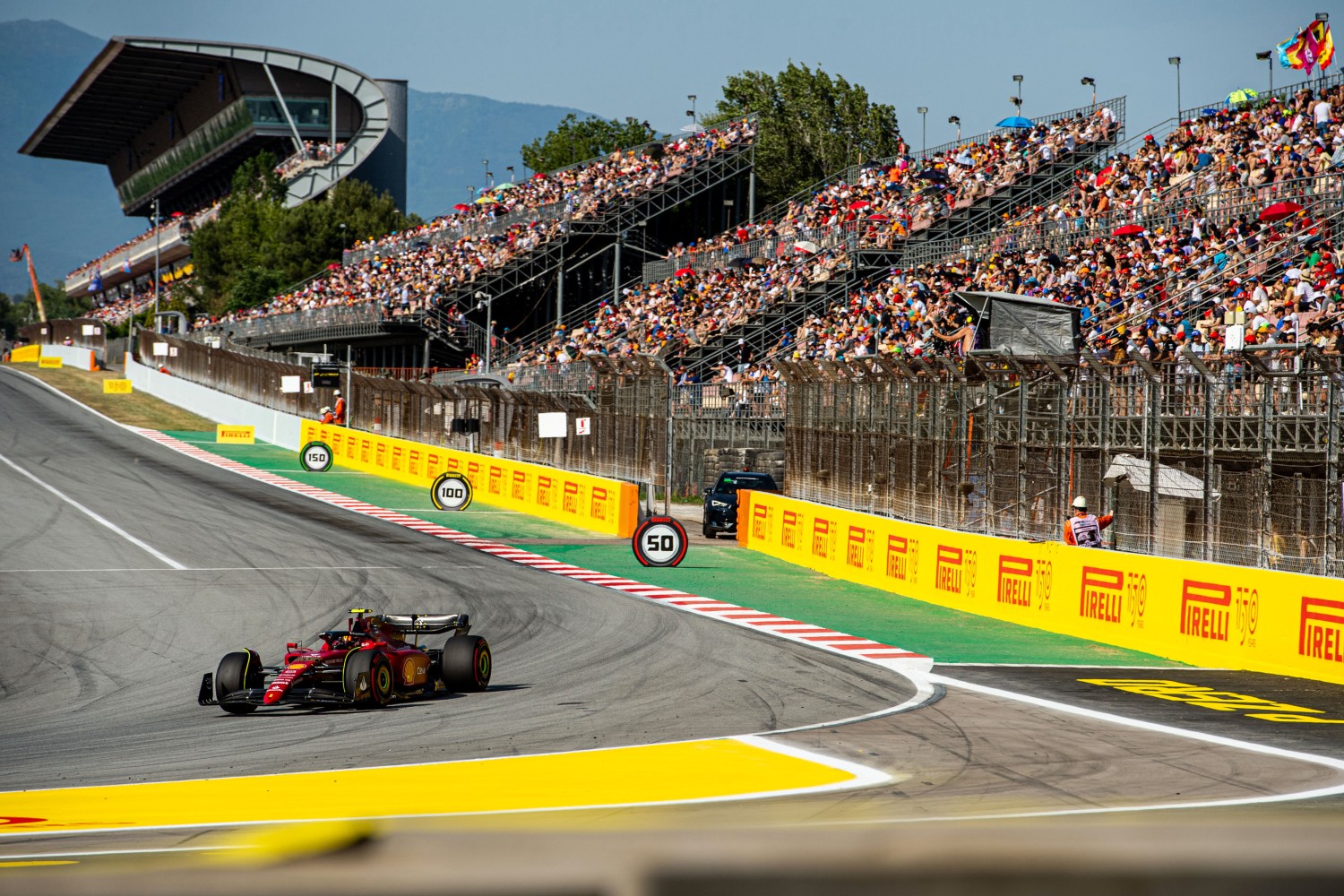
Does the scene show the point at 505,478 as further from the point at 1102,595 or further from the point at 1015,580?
the point at 1102,595

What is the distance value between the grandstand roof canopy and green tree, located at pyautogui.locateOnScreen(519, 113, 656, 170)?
26396 mm

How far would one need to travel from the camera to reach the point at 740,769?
30.9ft

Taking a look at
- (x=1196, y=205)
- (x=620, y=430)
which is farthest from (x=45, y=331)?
(x=1196, y=205)

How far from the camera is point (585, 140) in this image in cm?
10906

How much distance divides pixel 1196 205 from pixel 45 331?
84.9m

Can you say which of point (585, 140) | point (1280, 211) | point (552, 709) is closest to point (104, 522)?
point (552, 709)

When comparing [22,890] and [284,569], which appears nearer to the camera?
[22,890]

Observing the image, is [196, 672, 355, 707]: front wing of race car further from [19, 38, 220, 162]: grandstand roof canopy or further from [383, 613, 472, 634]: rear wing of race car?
[19, 38, 220, 162]: grandstand roof canopy

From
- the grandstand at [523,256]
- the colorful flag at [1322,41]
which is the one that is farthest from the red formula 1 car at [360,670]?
the grandstand at [523,256]

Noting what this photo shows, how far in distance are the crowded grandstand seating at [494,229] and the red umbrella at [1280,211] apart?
38.9 m

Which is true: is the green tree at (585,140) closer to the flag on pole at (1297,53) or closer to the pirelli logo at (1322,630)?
the flag on pole at (1297,53)

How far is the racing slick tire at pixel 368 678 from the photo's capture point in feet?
38.9

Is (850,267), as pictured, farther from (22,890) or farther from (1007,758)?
(22,890)

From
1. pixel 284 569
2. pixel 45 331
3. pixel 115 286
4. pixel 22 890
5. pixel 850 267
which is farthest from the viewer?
pixel 115 286
